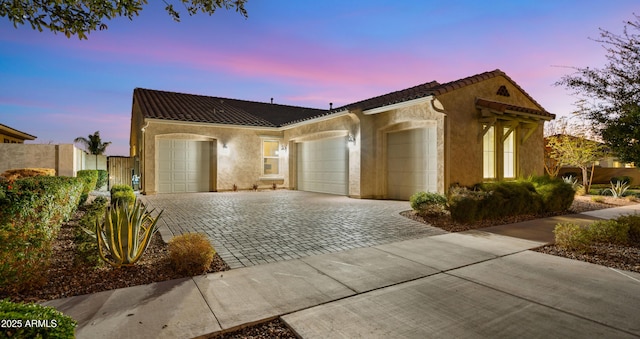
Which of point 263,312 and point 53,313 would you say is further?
point 263,312

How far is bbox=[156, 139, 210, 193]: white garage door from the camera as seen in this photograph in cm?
1435

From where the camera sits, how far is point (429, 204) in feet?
25.5

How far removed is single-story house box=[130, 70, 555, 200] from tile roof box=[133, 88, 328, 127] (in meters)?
0.06

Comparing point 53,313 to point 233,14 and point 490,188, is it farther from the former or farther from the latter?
point 490,188

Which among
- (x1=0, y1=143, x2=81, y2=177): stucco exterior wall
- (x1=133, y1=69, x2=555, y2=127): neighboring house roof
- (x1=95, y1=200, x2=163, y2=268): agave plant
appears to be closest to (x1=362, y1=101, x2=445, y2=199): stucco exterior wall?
(x1=133, y1=69, x2=555, y2=127): neighboring house roof

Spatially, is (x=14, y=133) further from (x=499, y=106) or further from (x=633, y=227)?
(x=633, y=227)

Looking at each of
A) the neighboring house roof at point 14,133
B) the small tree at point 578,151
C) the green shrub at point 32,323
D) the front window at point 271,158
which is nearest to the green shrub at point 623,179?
Answer: the small tree at point 578,151

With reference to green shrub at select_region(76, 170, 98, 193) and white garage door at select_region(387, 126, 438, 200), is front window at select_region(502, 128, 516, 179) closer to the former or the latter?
white garage door at select_region(387, 126, 438, 200)

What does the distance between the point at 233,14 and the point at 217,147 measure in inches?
450

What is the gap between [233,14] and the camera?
14.8 feet

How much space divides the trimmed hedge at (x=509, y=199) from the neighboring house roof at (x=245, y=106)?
286cm

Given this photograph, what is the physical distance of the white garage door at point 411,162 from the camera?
10.6m

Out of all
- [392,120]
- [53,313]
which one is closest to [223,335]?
[53,313]

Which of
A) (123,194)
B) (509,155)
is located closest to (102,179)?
(123,194)
